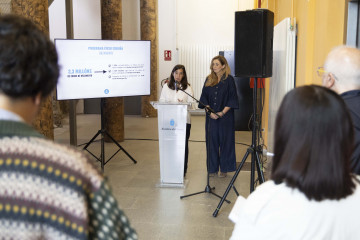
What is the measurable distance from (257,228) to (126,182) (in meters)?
4.00

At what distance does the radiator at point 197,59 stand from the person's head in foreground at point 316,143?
411 inches

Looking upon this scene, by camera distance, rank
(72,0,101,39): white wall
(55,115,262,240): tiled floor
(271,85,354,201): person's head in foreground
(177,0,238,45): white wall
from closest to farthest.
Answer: (271,85,354,201): person's head in foreground < (55,115,262,240): tiled floor < (177,0,238,45): white wall < (72,0,101,39): white wall

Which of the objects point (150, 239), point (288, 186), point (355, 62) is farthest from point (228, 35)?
point (288, 186)

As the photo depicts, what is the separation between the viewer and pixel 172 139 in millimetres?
4750

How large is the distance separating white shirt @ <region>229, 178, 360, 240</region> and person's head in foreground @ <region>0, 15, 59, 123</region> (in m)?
0.69

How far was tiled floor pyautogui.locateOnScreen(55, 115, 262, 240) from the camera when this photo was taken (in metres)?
3.60

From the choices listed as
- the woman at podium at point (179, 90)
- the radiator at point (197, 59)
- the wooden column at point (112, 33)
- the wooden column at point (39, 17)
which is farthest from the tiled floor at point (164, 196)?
the radiator at point (197, 59)

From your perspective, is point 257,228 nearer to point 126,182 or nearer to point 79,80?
point 126,182

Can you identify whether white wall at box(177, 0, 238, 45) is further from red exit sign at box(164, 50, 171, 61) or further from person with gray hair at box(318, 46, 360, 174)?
person with gray hair at box(318, 46, 360, 174)

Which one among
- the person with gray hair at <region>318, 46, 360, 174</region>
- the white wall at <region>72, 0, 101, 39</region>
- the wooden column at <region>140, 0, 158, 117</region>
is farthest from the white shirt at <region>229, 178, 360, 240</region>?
the white wall at <region>72, 0, 101, 39</region>

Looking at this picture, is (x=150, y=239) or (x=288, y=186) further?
(x=150, y=239)

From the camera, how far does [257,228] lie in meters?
1.22

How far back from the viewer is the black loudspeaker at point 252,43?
366 cm

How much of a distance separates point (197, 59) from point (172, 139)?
7.16 m
